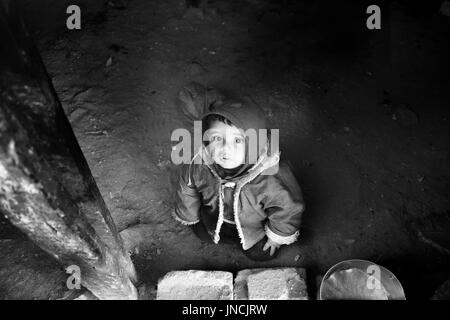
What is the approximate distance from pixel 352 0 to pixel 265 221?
3.53 metres

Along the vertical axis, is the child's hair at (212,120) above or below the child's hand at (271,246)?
above

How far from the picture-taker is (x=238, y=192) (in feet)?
7.50

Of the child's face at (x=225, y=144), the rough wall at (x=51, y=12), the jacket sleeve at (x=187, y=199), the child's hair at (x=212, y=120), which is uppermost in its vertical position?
the rough wall at (x=51, y=12)

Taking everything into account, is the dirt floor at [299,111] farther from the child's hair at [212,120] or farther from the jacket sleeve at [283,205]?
the child's hair at [212,120]

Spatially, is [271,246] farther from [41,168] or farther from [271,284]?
[41,168]

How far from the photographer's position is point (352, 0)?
→ 15.3 ft

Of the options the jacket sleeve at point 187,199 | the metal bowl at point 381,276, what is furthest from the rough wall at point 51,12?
the metal bowl at point 381,276

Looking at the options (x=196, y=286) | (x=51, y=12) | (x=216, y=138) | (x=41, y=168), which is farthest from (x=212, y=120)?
(x=51, y=12)

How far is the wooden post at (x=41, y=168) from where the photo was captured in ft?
3.86

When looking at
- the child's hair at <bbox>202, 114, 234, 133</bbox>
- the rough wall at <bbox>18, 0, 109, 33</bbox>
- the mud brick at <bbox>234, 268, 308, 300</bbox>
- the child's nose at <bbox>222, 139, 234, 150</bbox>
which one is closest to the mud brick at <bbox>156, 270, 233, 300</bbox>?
the mud brick at <bbox>234, 268, 308, 300</bbox>

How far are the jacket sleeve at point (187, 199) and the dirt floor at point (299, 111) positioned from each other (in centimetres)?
33

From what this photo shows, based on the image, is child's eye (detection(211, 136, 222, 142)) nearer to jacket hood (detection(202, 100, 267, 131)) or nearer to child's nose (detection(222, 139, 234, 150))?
child's nose (detection(222, 139, 234, 150))

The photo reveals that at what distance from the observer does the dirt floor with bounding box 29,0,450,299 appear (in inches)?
111
